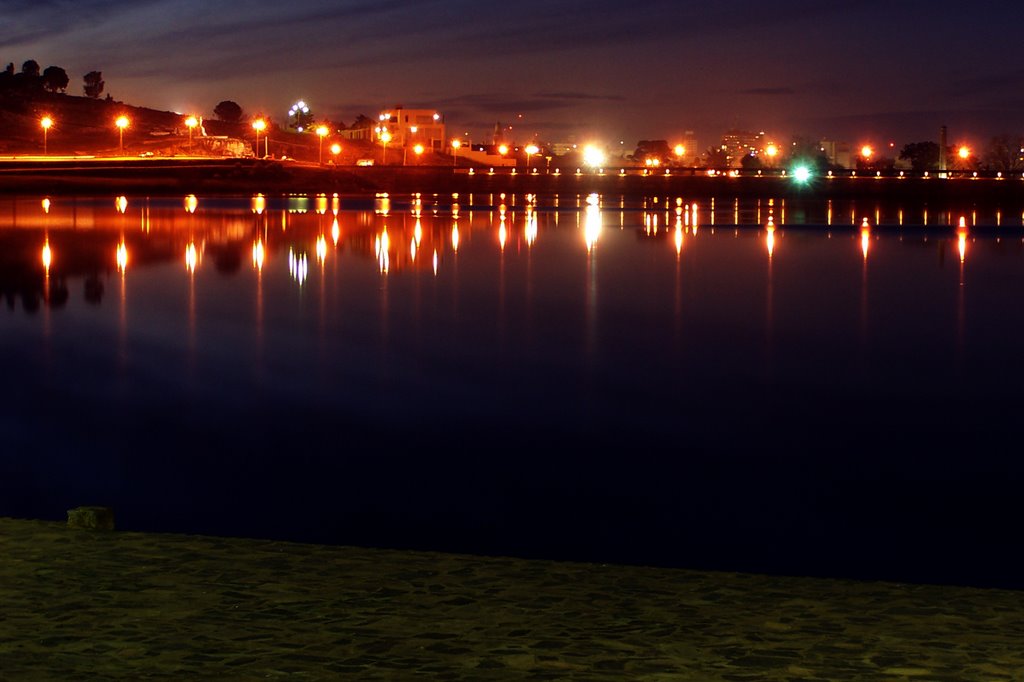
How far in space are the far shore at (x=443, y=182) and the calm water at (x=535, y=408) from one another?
3630 inches

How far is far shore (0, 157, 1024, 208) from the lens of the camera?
13488 centimetres

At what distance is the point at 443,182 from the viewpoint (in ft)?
480

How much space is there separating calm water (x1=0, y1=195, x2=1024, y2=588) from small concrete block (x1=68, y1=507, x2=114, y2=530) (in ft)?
7.26

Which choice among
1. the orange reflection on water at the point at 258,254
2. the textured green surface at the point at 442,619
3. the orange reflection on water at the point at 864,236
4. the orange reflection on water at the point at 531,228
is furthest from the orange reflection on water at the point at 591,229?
the textured green surface at the point at 442,619

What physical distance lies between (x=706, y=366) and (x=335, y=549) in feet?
51.1

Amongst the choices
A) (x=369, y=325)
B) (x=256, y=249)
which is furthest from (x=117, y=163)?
(x=369, y=325)

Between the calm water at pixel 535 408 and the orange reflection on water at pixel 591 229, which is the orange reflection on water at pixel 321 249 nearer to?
the calm water at pixel 535 408

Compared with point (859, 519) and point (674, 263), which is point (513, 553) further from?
point (674, 263)

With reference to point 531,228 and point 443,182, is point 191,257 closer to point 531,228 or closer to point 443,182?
point 531,228

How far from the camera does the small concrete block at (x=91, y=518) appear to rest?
9.79m

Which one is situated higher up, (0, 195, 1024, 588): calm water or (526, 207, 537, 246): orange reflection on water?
(526, 207, 537, 246): orange reflection on water

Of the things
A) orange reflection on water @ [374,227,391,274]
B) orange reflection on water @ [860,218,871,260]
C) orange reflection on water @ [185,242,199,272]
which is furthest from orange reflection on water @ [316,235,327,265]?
orange reflection on water @ [860,218,871,260]

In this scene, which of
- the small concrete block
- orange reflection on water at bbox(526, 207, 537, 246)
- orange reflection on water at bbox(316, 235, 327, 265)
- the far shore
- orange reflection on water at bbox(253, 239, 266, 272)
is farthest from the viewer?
the far shore

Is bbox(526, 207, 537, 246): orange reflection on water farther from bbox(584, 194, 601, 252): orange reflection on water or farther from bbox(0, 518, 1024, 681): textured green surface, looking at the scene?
bbox(0, 518, 1024, 681): textured green surface
